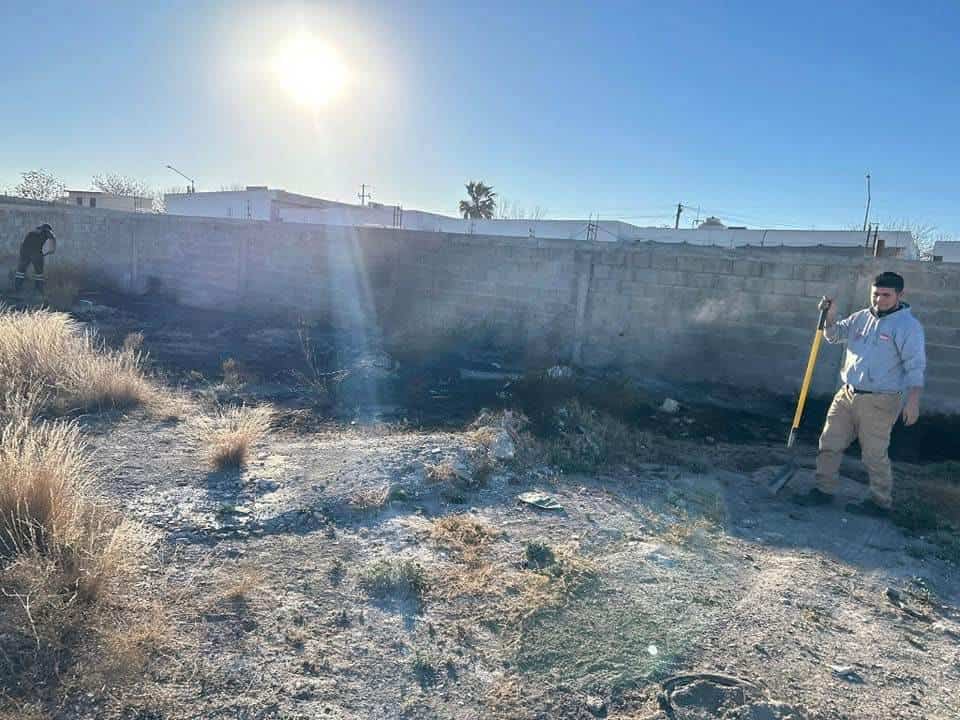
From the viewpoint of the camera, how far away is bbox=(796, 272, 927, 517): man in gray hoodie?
411 centimetres

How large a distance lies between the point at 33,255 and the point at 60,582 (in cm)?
1260

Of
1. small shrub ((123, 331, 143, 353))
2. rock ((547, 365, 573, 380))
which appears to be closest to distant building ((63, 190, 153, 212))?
small shrub ((123, 331, 143, 353))

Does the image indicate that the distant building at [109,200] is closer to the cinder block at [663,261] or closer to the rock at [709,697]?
the cinder block at [663,261]

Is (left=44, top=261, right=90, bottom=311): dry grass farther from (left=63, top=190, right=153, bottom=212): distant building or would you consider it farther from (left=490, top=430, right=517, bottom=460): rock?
(left=63, top=190, right=153, bottom=212): distant building

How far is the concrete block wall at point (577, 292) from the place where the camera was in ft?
22.4

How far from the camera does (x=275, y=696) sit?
7.75 feet

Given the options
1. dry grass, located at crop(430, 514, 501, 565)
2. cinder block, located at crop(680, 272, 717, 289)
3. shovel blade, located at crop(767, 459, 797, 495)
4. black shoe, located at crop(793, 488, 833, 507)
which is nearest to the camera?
dry grass, located at crop(430, 514, 501, 565)

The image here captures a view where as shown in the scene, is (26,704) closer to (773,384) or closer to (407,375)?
(407,375)

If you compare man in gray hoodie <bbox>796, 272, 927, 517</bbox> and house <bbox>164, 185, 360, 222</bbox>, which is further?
house <bbox>164, 185, 360, 222</bbox>

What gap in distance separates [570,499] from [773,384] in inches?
164

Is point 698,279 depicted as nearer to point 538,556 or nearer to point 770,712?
point 538,556

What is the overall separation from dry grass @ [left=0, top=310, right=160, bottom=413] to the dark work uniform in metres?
7.24

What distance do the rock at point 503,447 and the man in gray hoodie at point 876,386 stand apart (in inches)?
92.2

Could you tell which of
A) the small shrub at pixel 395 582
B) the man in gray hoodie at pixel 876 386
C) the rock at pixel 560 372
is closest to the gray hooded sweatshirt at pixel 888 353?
the man in gray hoodie at pixel 876 386
